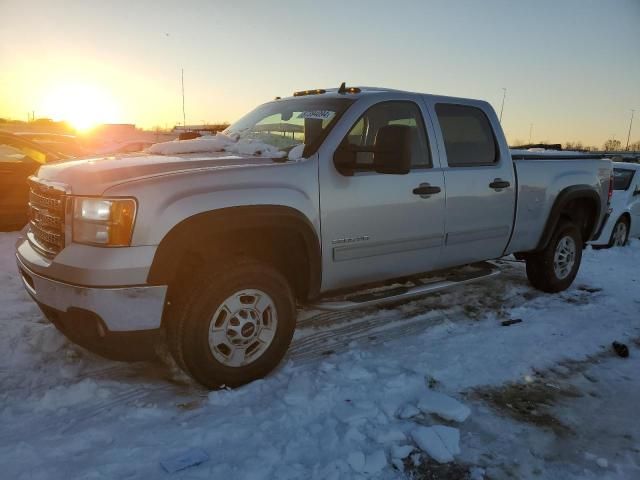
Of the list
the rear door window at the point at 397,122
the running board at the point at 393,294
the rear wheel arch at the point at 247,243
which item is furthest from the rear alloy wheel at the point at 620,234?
the rear wheel arch at the point at 247,243

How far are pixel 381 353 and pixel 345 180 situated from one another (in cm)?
138

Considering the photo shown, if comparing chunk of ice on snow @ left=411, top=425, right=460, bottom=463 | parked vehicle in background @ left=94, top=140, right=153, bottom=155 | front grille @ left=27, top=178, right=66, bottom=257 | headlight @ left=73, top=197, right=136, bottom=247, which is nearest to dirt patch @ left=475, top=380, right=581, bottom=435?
chunk of ice on snow @ left=411, top=425, right=460, bottom=463

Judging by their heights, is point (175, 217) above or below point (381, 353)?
above

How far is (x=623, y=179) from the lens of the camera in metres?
8.96

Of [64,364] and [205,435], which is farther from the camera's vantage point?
[64,364]

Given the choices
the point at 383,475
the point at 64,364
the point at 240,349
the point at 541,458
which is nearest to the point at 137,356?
the point at 240,349

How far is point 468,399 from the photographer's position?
3.13 metres

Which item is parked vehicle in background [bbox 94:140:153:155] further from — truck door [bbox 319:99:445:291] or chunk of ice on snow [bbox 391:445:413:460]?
chunk of ice on snow [bbox 391:445:413:460]

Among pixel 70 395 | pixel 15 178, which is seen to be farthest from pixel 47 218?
pixel 15 178

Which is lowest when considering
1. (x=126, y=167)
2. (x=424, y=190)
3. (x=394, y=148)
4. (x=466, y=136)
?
(x=424, y=190)

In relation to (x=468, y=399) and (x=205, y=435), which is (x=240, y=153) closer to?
(x=205, y=435)

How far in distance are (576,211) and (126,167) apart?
5085 millimetres

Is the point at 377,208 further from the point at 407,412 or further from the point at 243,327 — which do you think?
the point at 407,412

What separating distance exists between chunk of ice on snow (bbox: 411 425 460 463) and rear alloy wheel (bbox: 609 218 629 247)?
24.5 feet
